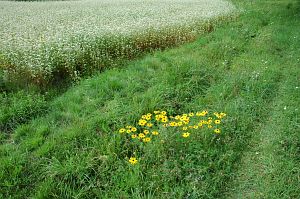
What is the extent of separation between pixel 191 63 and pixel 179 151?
310 centimetres

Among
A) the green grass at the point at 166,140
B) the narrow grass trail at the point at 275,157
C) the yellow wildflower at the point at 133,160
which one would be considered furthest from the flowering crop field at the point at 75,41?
the narrow grass trail at the point at 275,157

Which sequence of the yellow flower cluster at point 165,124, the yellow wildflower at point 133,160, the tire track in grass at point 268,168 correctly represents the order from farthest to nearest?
the yellow flower cluster at point 165,124 < the yellow wildflower at point 133,160 < the tire track in grass at point 268,168

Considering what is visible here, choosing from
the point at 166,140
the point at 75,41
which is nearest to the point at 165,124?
the point at 166,140

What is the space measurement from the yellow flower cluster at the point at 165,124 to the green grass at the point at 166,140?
0.15 m

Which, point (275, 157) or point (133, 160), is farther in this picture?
point (275, 157)

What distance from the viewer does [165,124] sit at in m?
4.48

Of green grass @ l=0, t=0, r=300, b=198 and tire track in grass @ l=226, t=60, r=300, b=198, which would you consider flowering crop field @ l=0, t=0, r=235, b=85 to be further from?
tire track in grass @ l=226, t=60, r=300, b=198

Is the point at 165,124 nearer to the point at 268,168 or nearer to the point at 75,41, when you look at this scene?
the point at 268,168

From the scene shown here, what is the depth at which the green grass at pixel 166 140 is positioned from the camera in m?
3.59

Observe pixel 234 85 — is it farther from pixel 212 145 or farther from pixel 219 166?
pixel 219 166

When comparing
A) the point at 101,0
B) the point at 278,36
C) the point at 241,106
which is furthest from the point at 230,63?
the point at 101,0

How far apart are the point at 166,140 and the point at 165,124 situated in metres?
0.39

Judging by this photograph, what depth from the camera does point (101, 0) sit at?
18.2m

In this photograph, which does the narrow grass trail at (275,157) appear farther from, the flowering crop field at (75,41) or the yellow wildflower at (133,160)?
the flowering crop field at (75,41)
